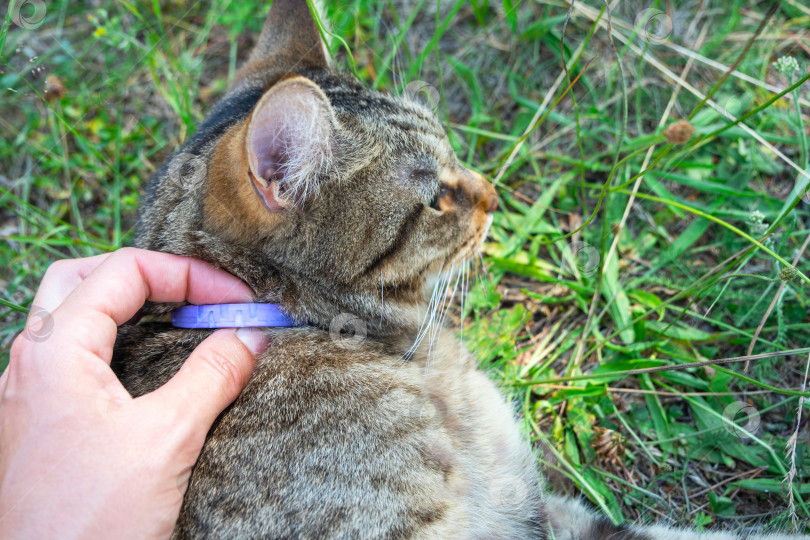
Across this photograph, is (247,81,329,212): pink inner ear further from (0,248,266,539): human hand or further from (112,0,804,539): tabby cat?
(0,248,266,539): human hand

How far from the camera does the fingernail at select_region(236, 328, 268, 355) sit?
166 cm

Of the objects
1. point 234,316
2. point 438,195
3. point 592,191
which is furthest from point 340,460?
point 592,191

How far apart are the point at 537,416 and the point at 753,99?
181cm

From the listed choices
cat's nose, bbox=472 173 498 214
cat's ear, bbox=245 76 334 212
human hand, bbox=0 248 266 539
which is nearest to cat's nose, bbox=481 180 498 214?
cat's nose, bbox=472 173 498 214

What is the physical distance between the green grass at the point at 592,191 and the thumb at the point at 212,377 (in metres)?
1.06

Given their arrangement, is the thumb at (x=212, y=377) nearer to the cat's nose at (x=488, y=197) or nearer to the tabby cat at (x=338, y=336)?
the tabby cat at (x=338, y=336)

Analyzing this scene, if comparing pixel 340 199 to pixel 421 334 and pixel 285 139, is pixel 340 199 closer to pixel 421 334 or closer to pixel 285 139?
pixel 285 139

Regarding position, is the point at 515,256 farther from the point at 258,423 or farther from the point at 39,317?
the point at 39,317

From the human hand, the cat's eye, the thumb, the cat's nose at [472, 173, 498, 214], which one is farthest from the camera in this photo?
the cat's nose at [472, 173, 498, 214]

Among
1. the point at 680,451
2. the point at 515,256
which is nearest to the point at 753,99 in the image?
the point at 515,256

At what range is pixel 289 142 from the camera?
1481mm

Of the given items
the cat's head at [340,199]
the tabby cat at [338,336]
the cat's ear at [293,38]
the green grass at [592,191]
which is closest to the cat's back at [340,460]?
the tabby cat at [338,336]

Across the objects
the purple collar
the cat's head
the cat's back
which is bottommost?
the cat's back

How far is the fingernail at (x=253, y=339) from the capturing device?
1655mm
